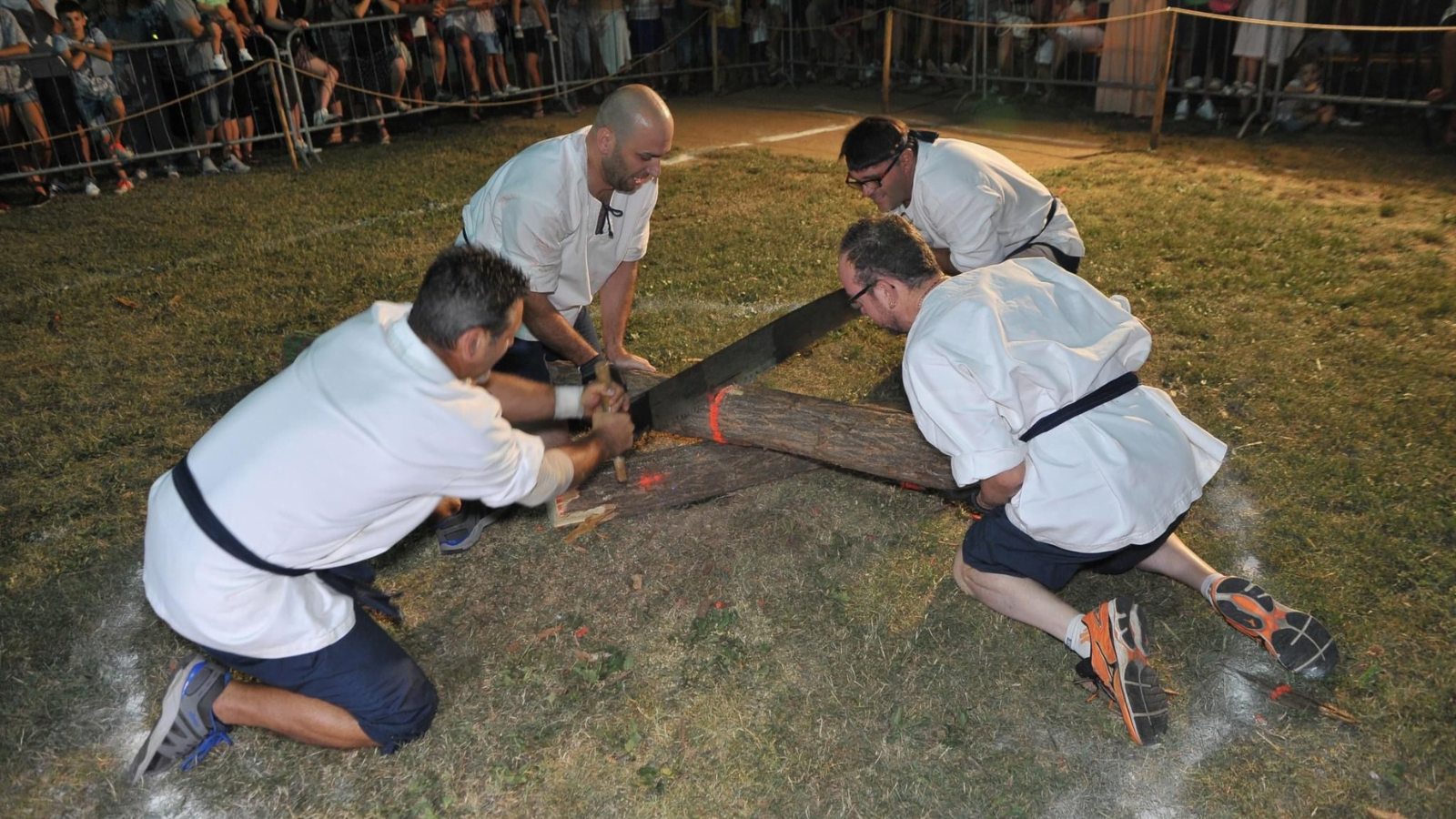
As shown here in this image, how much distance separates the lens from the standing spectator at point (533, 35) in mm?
11977

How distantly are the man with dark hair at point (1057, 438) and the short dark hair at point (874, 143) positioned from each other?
1166 millimetres

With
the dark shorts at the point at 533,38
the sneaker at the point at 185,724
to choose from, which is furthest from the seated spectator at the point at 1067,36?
the sneaker at the point at 185,724

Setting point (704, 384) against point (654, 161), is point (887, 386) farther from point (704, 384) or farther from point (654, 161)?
point (654, 161)

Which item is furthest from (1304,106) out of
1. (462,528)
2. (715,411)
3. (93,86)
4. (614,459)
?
(93,86)

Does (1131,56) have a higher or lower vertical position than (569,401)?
higher

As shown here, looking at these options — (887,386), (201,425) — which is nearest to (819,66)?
(887,386)

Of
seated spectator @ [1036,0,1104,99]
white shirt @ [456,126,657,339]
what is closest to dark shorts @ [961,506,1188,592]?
white shirt @ [456,126,657,339]

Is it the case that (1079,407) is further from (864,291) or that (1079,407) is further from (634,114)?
(634,114)

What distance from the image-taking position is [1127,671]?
9.54ft

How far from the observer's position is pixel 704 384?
4.25 m

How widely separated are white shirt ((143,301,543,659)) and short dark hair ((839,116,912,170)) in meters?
2.28

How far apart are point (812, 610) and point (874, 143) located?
81.7 inches

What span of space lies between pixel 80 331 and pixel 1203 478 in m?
6.43

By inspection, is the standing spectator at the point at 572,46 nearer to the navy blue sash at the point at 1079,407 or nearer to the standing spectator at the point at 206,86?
the standing spectator at the point at 206,86
